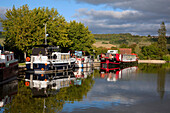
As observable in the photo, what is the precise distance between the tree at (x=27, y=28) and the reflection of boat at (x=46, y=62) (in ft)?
36.2

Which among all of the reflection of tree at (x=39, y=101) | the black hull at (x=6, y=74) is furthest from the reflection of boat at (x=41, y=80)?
the reflection of tree at (x=39, y=101)

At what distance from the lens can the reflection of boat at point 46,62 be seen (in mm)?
42719

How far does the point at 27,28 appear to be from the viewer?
6206 cm

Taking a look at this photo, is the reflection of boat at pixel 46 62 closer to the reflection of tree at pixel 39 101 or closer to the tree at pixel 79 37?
the reflection of tree at pixel 39 101

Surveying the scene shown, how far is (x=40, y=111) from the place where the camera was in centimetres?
1778

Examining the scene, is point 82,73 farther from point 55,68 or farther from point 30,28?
point 30,28

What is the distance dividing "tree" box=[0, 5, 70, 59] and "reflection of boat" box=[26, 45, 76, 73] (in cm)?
1104

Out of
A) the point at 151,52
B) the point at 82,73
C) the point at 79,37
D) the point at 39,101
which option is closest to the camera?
the point at 39,101

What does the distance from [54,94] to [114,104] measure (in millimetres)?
7442

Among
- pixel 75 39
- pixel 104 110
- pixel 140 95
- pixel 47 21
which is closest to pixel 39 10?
pixel 47 21

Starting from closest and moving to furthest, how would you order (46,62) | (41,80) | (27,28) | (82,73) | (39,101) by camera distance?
(39,101) < (41,80) < (46,62) < (82,73) < (27,28)

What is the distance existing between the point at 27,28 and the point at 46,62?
2297 cm

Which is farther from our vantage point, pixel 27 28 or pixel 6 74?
pixel 27 28

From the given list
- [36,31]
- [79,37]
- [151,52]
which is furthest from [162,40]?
[36,31]
